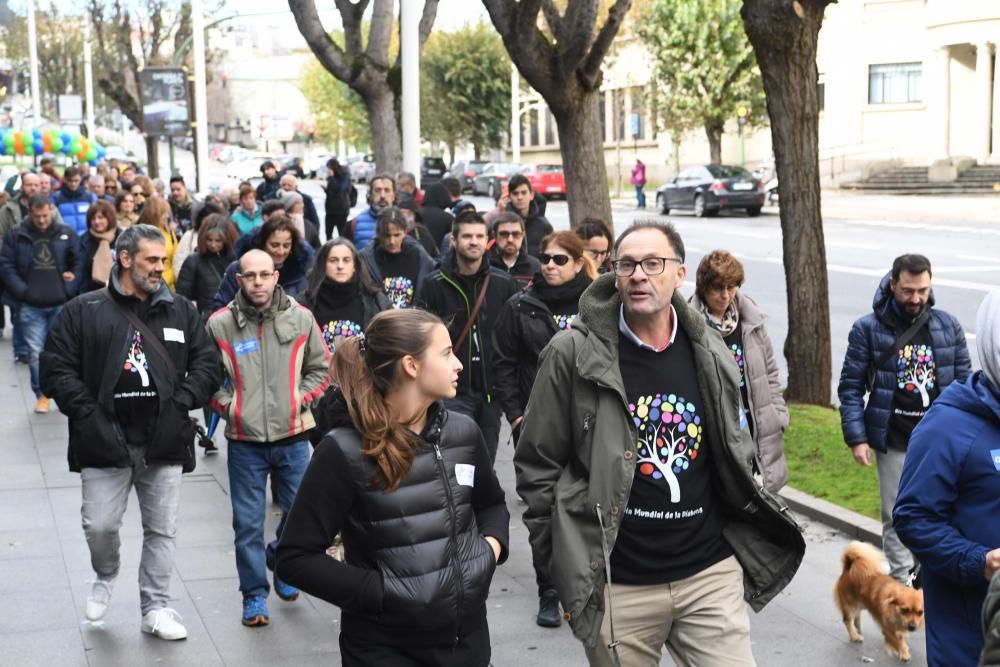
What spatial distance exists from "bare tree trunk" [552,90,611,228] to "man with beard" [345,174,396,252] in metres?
1.74

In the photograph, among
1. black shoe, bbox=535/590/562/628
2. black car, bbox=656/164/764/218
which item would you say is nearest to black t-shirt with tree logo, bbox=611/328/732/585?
black shoe, bbox=535/590/562/628

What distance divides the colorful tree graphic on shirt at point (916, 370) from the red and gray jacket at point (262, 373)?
277 centimetres

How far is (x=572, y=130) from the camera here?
47.6 ft

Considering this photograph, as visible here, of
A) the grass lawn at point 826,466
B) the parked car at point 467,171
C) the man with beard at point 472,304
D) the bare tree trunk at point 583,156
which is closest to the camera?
the man with beard at point 472,304

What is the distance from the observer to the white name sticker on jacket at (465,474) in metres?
3.97

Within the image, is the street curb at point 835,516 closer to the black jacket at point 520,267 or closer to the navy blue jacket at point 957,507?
the black jacket at point 520,267

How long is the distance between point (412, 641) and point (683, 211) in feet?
133

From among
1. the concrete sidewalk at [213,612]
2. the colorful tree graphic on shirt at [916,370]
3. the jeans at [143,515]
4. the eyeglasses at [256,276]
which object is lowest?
the concrete sidewalk at [213,612]

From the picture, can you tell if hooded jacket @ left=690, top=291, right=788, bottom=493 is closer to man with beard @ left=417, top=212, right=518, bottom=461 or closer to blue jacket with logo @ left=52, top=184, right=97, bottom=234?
man with beard @ left=417, top=212, right=518, bottom=461

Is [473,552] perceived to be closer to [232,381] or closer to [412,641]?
[412,641]

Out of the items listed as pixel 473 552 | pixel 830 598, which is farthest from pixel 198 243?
pixel 473 552

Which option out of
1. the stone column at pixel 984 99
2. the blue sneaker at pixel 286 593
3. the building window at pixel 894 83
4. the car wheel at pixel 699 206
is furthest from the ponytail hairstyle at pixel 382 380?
the building window at pixel 894 83

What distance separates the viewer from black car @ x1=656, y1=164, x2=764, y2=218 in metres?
40.2

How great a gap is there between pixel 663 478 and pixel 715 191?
3655 centimetres
